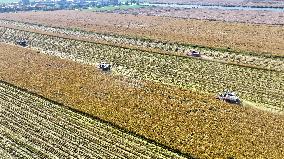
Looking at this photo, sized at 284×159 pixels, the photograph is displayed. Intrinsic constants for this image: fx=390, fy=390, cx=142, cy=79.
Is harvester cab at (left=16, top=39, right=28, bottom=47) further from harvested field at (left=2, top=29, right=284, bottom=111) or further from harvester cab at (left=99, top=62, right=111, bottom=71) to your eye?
harvester cab at (left=99, top=62, right=111, bottom=71)

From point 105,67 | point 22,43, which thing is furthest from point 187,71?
point 22,43

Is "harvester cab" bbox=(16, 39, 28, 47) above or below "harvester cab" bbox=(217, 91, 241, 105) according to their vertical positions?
below

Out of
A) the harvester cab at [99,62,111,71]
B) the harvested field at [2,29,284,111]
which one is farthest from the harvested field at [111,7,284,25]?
the harvester cab at [99,62,111,71]

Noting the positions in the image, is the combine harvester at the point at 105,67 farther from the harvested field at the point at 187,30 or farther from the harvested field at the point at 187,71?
the harvested field at the point at 187,30

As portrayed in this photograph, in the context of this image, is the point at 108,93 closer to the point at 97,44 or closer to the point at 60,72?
the point at 60,72

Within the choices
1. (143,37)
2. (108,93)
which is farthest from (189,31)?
(108,93)
